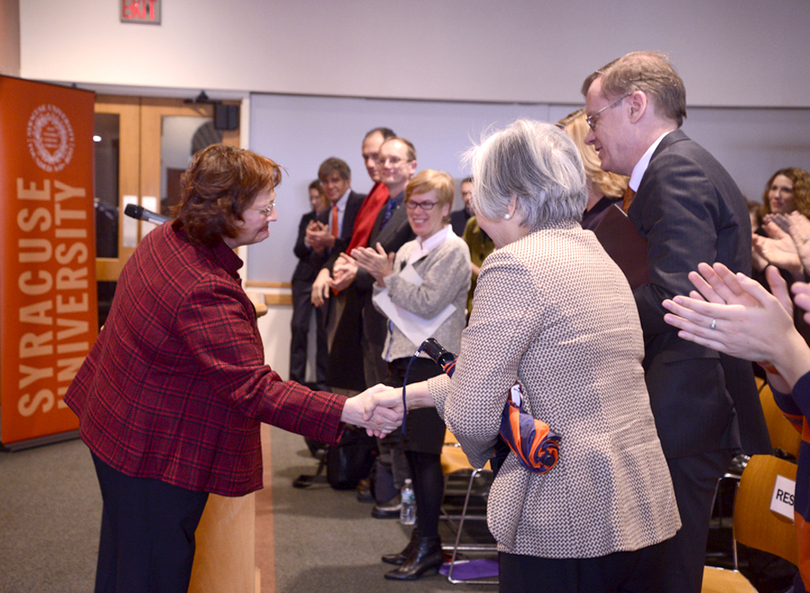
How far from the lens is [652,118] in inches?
67.2

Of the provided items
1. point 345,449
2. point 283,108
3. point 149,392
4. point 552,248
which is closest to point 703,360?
point 552,248

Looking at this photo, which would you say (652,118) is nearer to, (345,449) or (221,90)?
(345,449)

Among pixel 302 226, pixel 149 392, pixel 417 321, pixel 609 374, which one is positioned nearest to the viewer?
pixel 609 374

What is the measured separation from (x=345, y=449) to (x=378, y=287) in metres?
1.17

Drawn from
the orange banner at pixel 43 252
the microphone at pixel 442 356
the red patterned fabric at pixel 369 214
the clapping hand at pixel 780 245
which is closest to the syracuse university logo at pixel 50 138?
the orange banner at pixel 43 252

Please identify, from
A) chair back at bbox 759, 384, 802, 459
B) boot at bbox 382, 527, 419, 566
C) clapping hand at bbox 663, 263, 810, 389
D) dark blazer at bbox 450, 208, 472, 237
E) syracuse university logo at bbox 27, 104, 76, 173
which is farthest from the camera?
dark blazer at bbox 450, 208, 472, 237

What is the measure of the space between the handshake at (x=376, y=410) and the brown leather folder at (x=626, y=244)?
2.16 ft

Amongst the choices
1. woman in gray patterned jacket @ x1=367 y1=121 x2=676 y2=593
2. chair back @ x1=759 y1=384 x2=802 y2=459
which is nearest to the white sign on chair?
chair back @ x1=759 y1=384 x2=802 y2=459

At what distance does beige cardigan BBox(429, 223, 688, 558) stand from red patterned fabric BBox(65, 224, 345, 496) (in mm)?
505

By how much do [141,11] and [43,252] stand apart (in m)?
2.49

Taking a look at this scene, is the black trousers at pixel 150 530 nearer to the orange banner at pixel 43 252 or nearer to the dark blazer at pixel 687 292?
the dark blazer at pixel 687 292

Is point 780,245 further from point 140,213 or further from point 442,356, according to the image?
point 140,213

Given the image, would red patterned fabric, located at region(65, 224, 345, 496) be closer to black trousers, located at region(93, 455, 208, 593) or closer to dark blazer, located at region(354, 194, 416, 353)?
black trousers, located at region(93, 455, 208, 593)

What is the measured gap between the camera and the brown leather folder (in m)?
1.65
